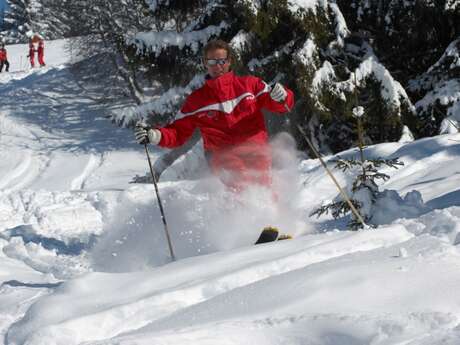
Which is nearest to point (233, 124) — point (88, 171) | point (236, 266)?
point (236, 266)

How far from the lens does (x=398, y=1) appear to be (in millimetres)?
11914

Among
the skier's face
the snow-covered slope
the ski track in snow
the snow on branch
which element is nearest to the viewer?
the snow-covered slope

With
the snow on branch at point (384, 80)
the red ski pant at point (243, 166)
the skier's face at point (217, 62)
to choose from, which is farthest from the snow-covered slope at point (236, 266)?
the snow on branch at point (384, 80)

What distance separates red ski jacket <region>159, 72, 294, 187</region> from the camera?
5422 mm

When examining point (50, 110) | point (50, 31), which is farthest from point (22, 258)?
point (50, 31)

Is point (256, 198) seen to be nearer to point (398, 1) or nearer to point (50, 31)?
point (398, 1)

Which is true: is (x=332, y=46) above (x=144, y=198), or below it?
above

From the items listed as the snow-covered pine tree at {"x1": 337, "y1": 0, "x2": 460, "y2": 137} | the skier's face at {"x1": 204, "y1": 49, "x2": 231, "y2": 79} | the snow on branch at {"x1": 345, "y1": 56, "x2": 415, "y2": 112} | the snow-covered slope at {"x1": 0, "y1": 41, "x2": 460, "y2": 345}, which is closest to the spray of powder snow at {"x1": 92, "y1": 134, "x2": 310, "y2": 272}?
the snow-covered slope at {"x1": 0, "y1": 41, "x2": 460, "y2": 345}

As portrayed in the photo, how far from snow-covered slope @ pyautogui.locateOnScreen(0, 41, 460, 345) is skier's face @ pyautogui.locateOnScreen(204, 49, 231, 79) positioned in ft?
3.41

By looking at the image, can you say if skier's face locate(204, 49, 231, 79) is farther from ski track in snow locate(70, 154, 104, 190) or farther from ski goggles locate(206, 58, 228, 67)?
ski track in snow locate(70, 154, 104, 190)

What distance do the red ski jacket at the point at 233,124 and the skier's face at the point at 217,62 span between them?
0.19 feet

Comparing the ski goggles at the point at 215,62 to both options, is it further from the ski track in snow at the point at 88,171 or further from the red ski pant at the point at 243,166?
the ski track in snow at the point at 88,171

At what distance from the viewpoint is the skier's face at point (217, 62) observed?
208 inches

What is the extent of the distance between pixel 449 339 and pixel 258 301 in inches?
36.0
